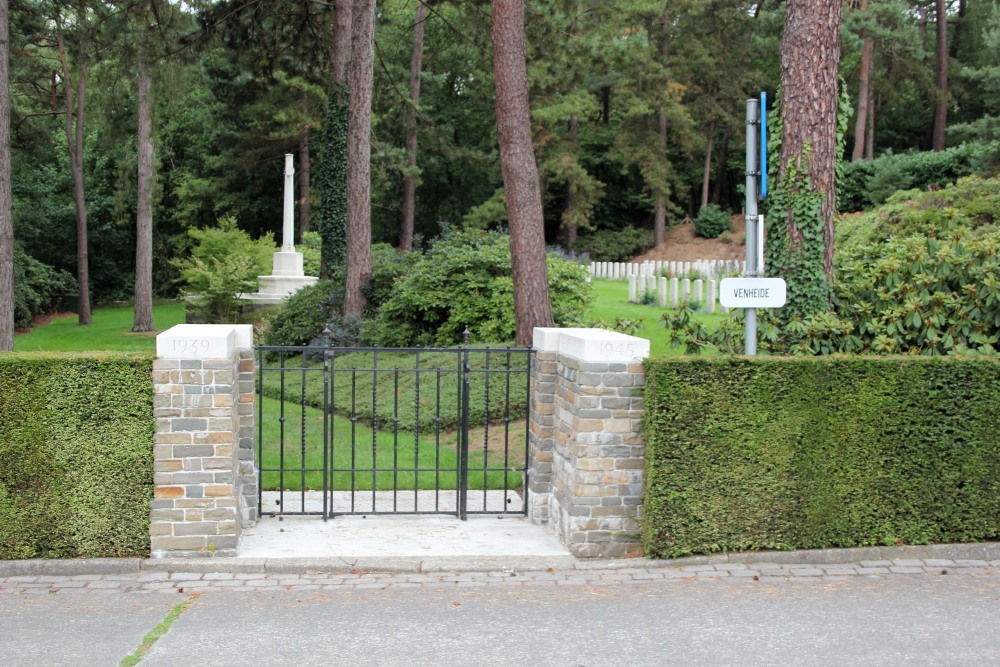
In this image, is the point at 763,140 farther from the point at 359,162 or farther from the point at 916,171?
the point at 916,171

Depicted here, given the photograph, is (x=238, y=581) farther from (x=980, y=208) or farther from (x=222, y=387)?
(x=980, y=208)

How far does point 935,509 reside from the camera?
6777 mm

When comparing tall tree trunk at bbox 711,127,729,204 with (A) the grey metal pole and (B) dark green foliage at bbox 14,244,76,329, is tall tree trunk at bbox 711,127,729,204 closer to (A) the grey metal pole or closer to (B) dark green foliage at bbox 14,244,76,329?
(B) dark green foliage at bbox 14,244,76,329

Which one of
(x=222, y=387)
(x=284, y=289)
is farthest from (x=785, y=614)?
(x=284, y=289)

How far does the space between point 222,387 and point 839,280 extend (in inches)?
221

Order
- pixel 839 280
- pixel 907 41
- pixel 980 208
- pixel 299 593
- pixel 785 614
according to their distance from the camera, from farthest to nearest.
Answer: pixel 907 41 < pixel 980 208 < pixel 839 280 < pixel 299 593 < pixel 785 614

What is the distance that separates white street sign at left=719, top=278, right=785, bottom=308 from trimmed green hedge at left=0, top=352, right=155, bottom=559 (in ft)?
13.8

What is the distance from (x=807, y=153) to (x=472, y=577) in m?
4.63

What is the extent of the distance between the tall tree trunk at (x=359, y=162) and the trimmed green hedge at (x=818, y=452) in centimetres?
1145

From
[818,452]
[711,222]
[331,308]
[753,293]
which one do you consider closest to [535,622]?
[818,452]

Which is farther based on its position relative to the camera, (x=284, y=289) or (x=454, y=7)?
(x=284, y=289)

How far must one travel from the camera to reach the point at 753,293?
728cm

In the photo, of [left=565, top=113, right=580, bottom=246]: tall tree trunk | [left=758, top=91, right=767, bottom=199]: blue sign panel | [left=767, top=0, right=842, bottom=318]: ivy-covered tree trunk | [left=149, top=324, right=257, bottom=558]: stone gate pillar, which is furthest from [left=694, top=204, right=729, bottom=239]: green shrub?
[left=149, top=324, right=257, bottom=558]: stone gate pillar

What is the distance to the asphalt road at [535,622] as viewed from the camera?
5.03m
